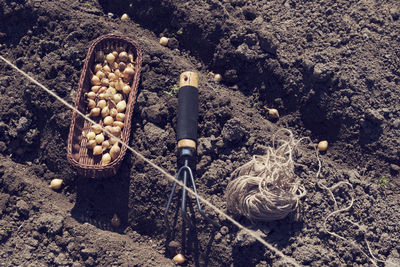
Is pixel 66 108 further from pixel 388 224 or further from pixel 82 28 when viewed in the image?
pixel 388 224

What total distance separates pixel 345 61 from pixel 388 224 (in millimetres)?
1784

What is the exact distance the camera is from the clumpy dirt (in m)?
3.63

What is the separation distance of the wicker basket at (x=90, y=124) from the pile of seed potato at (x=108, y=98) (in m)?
0.06

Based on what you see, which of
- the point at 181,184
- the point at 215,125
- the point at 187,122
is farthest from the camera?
the point at 215,125

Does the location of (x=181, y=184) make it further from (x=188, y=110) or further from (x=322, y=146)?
(x=322, y=146)

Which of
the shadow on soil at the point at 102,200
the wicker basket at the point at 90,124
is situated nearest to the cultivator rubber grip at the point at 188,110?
the wicker basket at the point at 90,124

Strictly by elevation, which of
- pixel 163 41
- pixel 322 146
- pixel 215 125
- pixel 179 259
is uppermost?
pixel 163 41

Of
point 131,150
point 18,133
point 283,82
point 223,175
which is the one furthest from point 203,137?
point 18,133

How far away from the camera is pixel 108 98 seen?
154 inches

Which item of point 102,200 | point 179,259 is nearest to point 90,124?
point 102,200

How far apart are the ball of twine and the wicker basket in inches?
48.5

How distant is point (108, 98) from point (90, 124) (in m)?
0.37

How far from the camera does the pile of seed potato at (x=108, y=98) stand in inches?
150

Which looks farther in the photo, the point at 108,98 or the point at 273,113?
the point at 273,113
